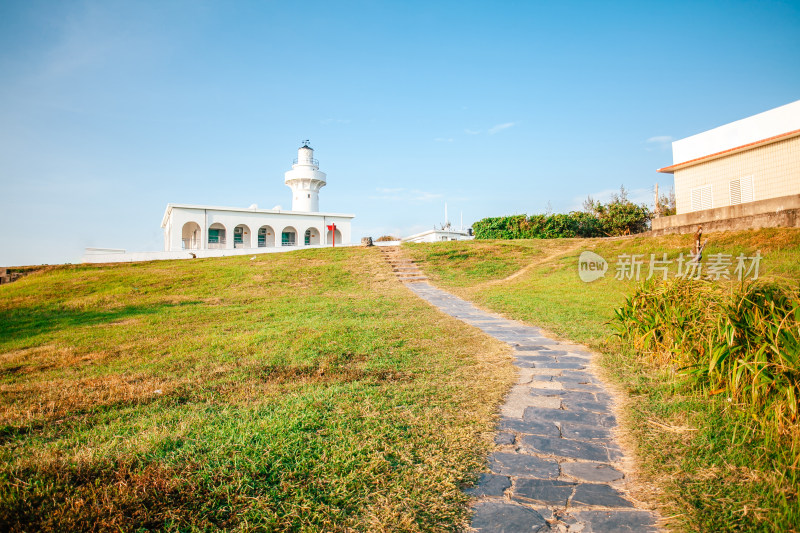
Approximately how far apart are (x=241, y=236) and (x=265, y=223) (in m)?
2.48

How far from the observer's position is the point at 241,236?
31766mm

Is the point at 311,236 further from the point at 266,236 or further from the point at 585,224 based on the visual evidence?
the point at 585,224

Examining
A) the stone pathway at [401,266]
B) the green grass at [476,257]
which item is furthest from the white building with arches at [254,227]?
the green grass at [476,257]

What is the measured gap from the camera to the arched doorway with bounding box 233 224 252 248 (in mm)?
31328

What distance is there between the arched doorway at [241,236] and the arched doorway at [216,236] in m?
0.88

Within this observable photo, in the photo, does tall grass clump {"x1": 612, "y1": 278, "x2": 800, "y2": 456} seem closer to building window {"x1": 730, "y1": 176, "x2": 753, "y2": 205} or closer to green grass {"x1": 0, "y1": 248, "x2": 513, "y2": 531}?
green grass {"x1": 0, "y1": 248, "x2": 513, "y2": 531}

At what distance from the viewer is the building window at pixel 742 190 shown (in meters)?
14.9

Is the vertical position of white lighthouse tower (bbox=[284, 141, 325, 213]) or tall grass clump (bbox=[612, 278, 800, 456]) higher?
white lighthouse tower (bbox=[284, 141, 325, 213])

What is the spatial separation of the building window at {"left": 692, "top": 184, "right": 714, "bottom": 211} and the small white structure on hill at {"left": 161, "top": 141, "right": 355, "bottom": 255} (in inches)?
896

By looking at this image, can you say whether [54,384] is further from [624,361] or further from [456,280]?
[456,280]

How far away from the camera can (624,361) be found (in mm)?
4348

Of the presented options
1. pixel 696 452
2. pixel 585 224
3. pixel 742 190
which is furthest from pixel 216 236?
pixel 696 452

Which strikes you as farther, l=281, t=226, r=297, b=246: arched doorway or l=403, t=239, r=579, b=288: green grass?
l=281, t=226, r=297, b=246: arched doorway

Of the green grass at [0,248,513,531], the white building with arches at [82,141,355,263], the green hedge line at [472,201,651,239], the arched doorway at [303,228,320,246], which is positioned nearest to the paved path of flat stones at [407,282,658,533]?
the green grass at [0,248,513,531]
